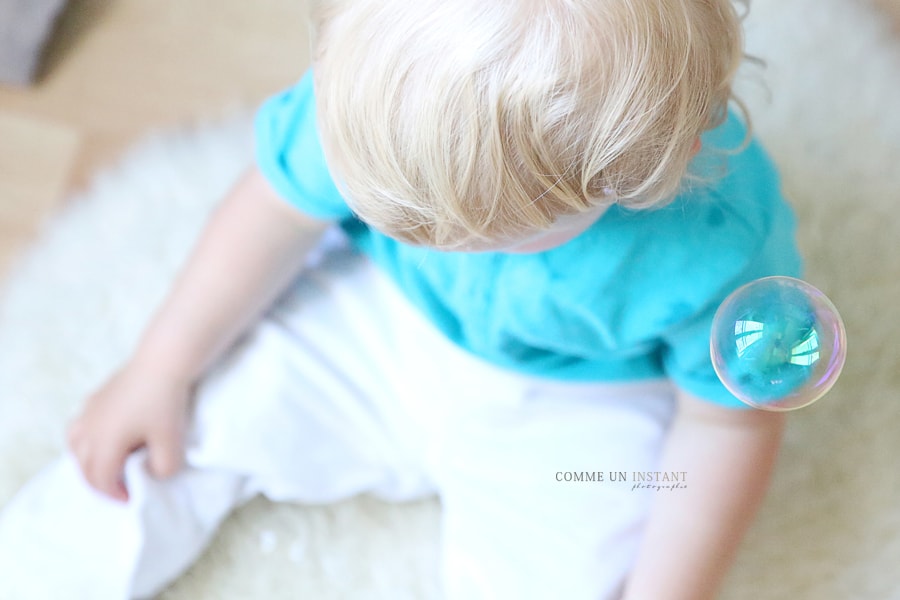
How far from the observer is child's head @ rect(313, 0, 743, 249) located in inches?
14.3

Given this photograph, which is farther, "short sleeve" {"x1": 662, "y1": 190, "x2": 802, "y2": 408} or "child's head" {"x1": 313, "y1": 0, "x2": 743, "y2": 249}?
"short sleeve" {"x1": 662, "y1": 190, "x2": 802, "y2": 408}

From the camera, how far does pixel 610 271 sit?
1.70 feet

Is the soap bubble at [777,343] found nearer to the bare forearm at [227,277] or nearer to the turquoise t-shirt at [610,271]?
the turquoise t-shirt at [610,271]

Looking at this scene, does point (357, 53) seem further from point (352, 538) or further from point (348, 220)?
point (352, 538)

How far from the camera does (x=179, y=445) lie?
67 cm

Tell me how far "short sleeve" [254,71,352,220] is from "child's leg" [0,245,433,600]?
0.13m

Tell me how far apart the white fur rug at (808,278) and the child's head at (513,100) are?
1.32 ft

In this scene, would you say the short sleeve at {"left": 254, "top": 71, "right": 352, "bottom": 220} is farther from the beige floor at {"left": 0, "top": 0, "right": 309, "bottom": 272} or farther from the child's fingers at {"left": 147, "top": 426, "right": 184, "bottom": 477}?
the beige floor at {"left": 0, "top": 0, "right": 309, "bottom": 272}

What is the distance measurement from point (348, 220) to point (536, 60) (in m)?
0.33

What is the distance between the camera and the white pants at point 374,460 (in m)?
0.65

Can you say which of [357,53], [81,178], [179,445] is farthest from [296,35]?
[357,53]

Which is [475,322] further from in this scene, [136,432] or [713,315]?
[136,432]

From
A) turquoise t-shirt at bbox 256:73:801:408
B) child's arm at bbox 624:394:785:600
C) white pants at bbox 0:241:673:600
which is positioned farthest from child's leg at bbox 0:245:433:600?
child's arm at bbox 624:394:785:600

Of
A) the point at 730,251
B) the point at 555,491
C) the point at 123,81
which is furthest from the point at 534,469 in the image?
the point at 123,81
